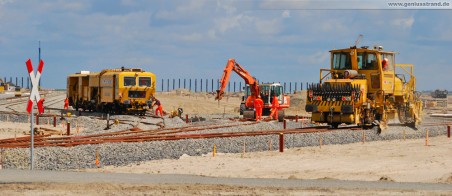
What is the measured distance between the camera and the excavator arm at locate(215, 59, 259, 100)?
42000mm

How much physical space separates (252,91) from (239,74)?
197 cm

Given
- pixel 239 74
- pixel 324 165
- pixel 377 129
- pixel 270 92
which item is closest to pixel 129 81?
pixel 239 74

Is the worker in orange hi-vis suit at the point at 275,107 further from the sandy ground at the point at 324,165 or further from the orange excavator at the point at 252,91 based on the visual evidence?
the sandy ground at the point at 324,165

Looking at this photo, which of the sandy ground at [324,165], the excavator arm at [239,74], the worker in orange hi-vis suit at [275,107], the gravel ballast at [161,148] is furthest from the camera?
the worker in orange hi-vis suit at [275,107]

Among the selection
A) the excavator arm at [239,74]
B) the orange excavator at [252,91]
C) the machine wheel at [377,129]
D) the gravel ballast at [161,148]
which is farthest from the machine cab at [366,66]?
the excavator arm at [239,74]

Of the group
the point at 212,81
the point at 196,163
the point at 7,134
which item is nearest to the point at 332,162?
the point at 196,163

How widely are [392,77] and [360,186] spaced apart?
1956 cm

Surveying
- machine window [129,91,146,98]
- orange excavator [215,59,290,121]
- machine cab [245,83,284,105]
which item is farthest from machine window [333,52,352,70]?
machine window [129,91,146,98]

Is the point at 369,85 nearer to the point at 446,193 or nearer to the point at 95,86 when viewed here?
the point at 446,193

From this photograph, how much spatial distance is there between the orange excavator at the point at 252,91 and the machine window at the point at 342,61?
8.57 meters

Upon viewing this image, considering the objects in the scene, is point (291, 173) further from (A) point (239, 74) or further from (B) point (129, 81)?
(B) point (129, 81)

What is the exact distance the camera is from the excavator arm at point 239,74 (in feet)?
138

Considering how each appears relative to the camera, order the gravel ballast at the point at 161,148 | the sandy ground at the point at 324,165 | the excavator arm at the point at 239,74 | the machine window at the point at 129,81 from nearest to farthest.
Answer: the sandy ground at the point at 324,165 → the gravel ballast at the point at 161,148 → the excavator arm at the point at 239,74 → the machine window at the point at 129,81

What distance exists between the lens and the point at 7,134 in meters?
33.2
